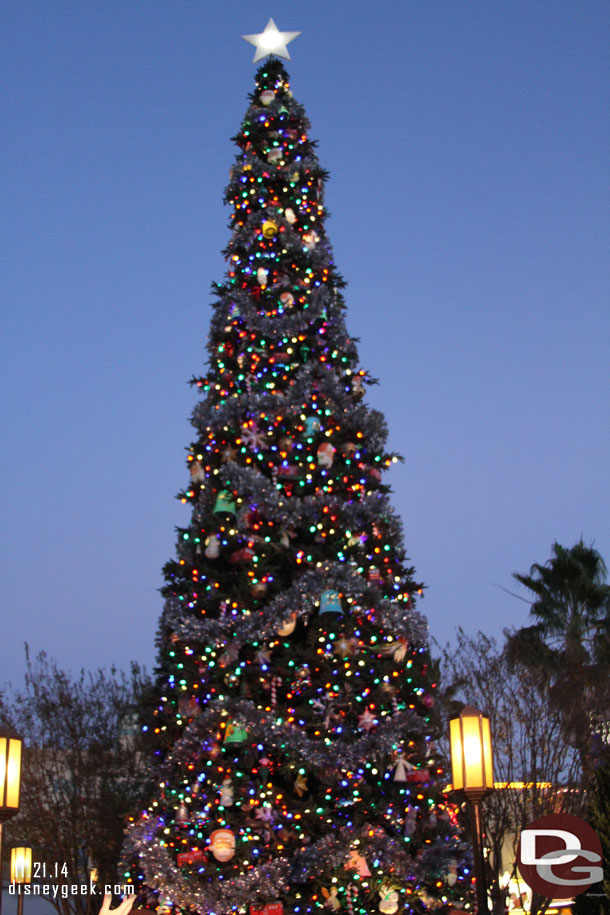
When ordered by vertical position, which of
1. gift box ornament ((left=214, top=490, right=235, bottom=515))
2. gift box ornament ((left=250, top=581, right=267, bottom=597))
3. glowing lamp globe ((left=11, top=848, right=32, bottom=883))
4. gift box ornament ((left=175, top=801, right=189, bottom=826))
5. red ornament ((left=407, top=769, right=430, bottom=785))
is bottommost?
glowing lamp globe ((left=11, top=848, right=32, bottom=883))

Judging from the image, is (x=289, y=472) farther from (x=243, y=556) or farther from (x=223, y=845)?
(x=223, y=845)

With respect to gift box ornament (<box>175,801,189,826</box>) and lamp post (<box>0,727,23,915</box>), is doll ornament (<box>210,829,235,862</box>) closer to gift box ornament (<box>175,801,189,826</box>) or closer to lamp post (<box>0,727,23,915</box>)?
gift box ornament (<box>175,801,189,826</box>)

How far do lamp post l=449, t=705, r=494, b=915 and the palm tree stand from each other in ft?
26.9

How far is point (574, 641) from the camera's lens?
18.0 meters

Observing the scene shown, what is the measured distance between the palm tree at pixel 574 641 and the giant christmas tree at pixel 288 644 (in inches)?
252

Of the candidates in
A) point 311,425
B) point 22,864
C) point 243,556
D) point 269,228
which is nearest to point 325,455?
point 311,425

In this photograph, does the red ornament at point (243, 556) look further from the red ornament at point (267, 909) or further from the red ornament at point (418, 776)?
the red ornament at point (267, 909)

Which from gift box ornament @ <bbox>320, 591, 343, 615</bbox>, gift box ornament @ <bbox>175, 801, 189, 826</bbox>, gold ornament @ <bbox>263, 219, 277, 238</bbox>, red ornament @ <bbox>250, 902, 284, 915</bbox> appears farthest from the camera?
gold ornament @ <bbox>263, 219, 277, 238</bbox>

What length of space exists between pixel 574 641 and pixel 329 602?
9.92 m

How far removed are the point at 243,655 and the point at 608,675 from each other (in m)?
9.24

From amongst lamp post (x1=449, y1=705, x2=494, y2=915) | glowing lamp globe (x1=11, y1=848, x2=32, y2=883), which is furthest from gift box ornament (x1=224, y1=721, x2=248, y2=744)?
glowing lamp globe (x1=11, y1=848, x2=32, y2=883)

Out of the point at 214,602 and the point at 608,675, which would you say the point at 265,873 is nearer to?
the point at 214,602

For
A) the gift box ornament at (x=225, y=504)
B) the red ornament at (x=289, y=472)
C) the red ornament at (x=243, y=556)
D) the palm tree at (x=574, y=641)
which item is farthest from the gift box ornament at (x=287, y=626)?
the palm tree at (x=574, y=641)

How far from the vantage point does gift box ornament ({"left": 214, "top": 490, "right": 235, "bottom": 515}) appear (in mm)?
10117
